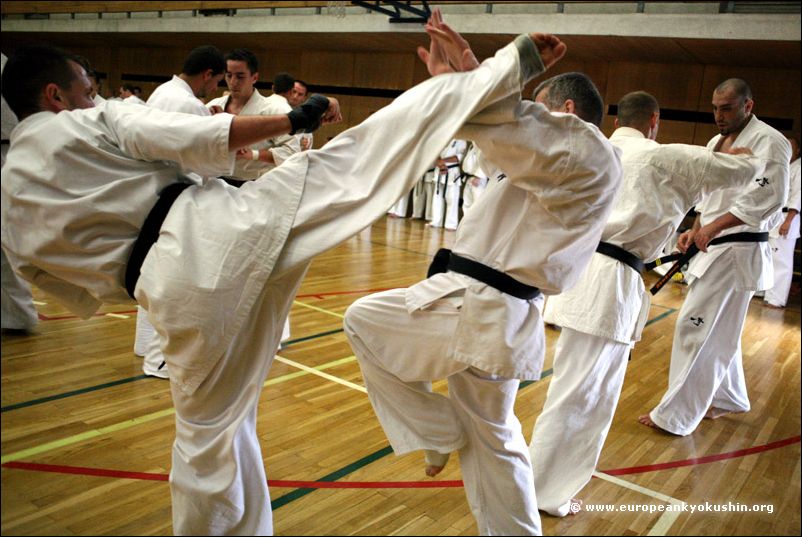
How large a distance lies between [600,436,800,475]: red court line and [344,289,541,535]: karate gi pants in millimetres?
1053

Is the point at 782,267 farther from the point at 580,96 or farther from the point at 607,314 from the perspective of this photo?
the point at 580,96

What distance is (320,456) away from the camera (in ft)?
9.09

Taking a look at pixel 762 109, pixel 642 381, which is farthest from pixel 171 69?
pixel 642 381

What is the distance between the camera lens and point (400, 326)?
6.61ft

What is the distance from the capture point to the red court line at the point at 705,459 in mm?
2945

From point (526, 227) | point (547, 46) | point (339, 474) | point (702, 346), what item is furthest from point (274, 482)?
point (702, 346)

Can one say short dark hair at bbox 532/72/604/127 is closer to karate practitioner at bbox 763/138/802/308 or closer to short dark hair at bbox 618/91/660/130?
short dark hair at bbox 618/91/660/130

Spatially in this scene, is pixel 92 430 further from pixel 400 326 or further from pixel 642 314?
pixel 642 314

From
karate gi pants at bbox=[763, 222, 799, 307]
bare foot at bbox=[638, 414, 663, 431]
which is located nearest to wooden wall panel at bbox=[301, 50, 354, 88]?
karate gi pants at bbox=[763, 222, 799, 307]

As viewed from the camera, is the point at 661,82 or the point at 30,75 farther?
the point at 661,82

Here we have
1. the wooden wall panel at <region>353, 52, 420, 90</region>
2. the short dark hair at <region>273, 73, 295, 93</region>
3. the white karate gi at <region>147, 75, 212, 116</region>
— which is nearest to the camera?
the white karate gi at <region>147, 75, 212, 116</region>

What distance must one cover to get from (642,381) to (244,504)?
10.8ft

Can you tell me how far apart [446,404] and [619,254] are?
42.1 inches

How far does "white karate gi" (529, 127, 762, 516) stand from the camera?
2.52 metres
